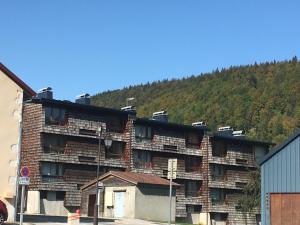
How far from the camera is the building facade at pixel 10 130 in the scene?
31.5 meters

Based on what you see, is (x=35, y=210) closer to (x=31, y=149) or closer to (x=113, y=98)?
(x=31, y=149)

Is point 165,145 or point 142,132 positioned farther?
point 165,145

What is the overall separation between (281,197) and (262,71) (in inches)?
5262

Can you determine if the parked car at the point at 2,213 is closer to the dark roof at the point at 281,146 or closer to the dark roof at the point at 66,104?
the dark roof at the point at 281,146

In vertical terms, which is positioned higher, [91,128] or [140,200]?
[91,128]

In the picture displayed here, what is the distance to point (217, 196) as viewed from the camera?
7569 centimetres

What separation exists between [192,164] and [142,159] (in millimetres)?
7823

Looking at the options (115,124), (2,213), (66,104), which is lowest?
(2,213)

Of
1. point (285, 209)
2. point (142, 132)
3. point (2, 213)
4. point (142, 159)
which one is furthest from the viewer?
point (142, 132)

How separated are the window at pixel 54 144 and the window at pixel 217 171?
21.2 metres

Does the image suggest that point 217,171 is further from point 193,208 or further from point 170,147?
point 170,147

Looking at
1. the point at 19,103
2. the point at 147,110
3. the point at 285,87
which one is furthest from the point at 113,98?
the point at 19,103

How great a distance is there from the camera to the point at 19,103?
32.9 m

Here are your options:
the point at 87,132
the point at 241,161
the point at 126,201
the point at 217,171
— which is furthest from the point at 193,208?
the point at 126,201
